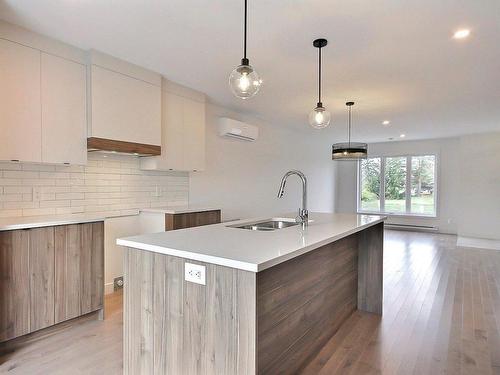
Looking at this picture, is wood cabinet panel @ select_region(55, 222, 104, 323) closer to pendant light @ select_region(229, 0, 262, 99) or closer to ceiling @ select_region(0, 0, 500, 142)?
ceiling @ select_region(0, 0, 500, 142)

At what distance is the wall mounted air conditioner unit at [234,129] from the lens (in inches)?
192

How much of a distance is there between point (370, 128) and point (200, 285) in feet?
20.7

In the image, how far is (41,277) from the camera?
250cm

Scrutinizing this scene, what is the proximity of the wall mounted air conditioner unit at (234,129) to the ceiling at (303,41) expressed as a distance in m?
0.42

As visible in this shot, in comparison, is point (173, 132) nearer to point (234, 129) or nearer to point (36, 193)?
point (234, 129)

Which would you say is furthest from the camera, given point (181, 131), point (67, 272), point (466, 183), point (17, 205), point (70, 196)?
point (466, 183)

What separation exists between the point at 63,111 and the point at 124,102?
0.59 metres

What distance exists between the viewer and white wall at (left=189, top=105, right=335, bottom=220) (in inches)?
192

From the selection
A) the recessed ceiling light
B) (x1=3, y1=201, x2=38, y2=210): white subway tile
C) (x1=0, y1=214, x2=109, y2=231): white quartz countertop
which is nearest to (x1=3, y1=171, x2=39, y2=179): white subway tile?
(x1=3, y1=201, x2=38, y2=210): white subway tile

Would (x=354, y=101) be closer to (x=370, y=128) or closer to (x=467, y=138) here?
(x=370, y=128)

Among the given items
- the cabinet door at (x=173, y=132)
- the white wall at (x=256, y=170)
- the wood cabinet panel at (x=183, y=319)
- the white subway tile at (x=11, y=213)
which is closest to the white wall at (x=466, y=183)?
the white wall at (x=256, y=170)

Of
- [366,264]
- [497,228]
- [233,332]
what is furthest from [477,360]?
[497,228]

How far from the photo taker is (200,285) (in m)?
1.54

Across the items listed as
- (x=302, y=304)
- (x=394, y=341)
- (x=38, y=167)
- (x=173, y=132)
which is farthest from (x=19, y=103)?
(x=394, y=341)
